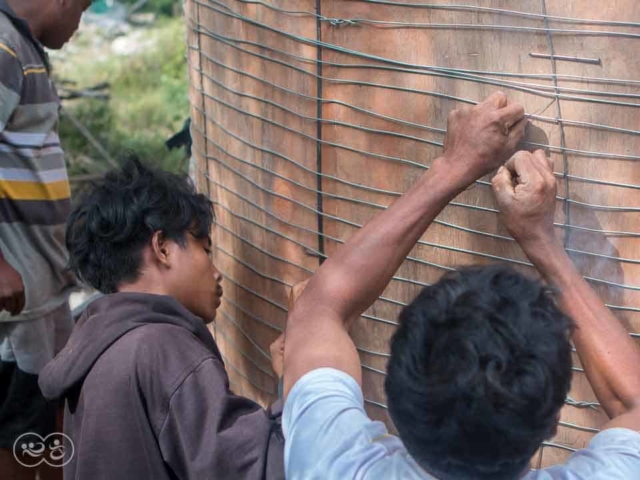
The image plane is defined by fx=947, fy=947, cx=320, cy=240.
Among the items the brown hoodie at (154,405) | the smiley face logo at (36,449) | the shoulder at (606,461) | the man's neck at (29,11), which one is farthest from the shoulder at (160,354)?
the man's neck at (29,11)

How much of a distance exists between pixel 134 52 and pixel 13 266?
748 cm

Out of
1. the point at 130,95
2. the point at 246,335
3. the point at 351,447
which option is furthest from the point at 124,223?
the point at 130,95

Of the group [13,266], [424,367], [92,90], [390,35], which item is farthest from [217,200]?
[92,90]

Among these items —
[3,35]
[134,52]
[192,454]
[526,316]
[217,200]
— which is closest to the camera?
[526,316]

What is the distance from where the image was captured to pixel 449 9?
1.63 metres

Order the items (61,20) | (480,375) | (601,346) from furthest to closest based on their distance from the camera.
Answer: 1. (61,20)
2. (601,346)
3. (480,375)

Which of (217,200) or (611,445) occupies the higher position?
(611,445)

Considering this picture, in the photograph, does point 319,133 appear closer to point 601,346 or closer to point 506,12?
point 506,12

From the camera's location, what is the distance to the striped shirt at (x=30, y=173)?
7.10 ft

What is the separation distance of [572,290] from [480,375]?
45 cm

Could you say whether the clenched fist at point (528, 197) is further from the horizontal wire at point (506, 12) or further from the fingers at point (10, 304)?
the fingers at point (10, 304)

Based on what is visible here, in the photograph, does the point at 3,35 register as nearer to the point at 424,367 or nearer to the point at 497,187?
the point at 497,187

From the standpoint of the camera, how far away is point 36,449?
242cm

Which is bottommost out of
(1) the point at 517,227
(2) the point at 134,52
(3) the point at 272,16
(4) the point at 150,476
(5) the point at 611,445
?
(2) the point at 134,52
